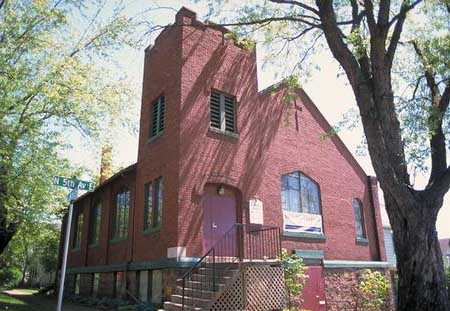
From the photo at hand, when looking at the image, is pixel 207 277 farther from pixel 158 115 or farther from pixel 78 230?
pixel 78 230

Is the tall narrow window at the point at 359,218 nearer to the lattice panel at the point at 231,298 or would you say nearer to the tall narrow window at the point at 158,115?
the tall narrow window at the point at 158,115

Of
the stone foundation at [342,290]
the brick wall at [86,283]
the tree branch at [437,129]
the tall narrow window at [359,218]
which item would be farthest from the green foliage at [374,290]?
the brick wall at [86,283]

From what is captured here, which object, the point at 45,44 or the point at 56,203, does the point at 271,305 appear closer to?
the point at 56,203

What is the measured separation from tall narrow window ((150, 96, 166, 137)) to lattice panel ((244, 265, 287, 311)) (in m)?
6.41

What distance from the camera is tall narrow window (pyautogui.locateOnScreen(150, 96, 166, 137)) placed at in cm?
1599

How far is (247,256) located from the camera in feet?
46.9

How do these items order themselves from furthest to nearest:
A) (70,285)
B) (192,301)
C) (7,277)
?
(7,277) → (70,285) → (192,301)

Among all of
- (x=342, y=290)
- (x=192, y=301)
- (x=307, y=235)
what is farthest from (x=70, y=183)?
(x=342, y=290)

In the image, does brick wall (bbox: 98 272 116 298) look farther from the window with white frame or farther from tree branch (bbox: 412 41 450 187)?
tree branch (bbox: 412 41 450 187)

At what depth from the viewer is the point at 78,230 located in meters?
24.0

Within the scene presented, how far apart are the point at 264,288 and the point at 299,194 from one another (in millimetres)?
6725

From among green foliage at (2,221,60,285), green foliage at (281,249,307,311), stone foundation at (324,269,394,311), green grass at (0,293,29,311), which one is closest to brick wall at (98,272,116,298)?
green grass at (0,293,29,311)

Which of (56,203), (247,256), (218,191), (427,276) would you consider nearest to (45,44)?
(56,203)

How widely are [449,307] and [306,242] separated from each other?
29.5 feet
